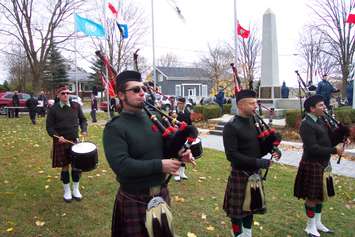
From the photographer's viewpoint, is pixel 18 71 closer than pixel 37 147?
No

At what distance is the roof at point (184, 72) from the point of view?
5409cm

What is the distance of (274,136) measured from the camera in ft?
12.3

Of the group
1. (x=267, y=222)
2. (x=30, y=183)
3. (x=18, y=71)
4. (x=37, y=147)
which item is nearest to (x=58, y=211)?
(x=30, y=183)

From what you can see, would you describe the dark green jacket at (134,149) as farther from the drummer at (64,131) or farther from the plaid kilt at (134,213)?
the drummer at (64,131)

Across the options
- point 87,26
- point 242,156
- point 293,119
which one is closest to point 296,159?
point 293,119

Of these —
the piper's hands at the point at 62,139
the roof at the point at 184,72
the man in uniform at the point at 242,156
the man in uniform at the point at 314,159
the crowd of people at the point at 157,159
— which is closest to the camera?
the crowd of people at the point at 157,159

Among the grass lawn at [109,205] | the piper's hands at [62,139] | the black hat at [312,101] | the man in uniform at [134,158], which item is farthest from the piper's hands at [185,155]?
the piper's hands at [62,139]

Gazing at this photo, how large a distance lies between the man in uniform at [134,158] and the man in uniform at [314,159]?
7.32 feet

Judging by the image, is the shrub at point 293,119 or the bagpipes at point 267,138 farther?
the shrub at point 293,119

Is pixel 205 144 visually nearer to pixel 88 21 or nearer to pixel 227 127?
pixel 88 21

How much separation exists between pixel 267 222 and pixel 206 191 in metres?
1.56

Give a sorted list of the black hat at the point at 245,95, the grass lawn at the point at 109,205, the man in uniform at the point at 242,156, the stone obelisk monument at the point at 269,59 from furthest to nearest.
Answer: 1. the stone obelisk monument at the point at 269,59
2. the grass lawn at the point at 109,205
3. the black hat at the point at 245,95
4. the man in uniform at the point at 242,156

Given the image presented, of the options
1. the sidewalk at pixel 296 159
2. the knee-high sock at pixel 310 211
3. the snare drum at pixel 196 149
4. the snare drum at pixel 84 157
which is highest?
the snare drum at pixel 196 149

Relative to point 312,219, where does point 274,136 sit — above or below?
above
